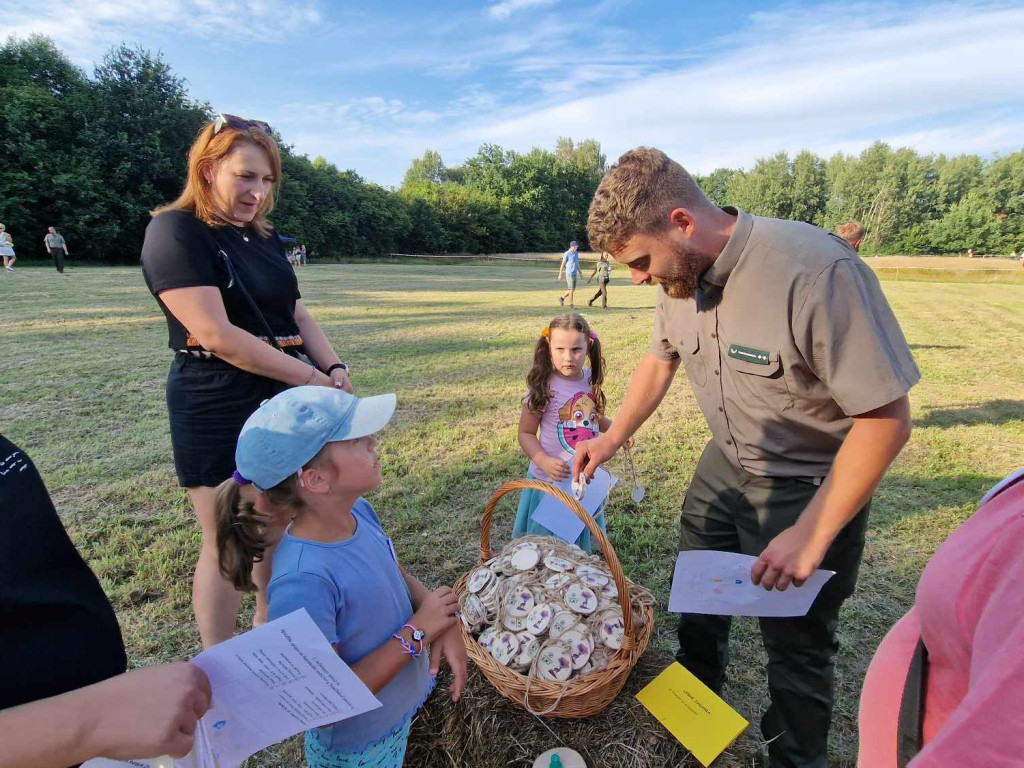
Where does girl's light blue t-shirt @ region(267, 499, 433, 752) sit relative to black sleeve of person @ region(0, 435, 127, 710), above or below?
below

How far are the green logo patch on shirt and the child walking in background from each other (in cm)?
116

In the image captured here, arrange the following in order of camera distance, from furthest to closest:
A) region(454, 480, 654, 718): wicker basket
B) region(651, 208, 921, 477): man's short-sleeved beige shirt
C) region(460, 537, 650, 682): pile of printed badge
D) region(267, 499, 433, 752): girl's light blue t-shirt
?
region(460, 537, 650, 682): pile of printed badge < region(454, 480, 654, 718): wicker basket < region(651, 208, 921, 477): man's short-sleeved beige shirt < region(267, 499, 433, 752): girl's light blue t-shirt

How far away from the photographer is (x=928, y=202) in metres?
55.2

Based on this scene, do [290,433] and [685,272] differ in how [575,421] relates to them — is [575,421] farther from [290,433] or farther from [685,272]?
[290,433]

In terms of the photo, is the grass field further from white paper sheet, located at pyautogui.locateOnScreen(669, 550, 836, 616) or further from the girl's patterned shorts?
white paper sheet, located at pyautogui.locateOnScreen(669, 550, 836, 616)

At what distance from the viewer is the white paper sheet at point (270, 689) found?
1067mm

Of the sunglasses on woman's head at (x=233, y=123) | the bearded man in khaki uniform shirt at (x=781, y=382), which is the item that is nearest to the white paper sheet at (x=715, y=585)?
the bearded man in khaki uniform shirt at (x=781, y=382)

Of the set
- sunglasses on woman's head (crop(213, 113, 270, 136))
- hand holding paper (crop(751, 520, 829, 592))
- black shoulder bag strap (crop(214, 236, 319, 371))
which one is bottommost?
hand holding paper (crop(751, 520, 829, 592))

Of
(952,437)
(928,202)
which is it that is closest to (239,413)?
(952,437)

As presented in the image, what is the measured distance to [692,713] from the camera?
1.91m

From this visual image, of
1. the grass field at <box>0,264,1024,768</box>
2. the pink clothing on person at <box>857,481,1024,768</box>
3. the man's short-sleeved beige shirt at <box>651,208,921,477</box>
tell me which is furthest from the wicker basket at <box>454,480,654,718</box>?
the pink clothing on person at <box>857,481,1024,768</box>

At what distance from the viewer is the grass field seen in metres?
2.14

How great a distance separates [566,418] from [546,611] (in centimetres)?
136

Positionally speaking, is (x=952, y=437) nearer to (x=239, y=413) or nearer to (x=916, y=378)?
(x=916, y=378)
